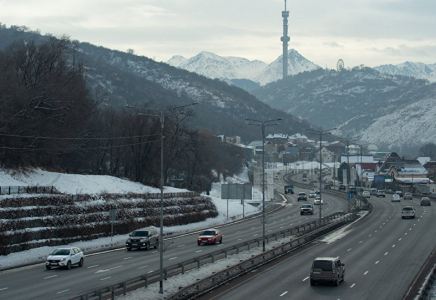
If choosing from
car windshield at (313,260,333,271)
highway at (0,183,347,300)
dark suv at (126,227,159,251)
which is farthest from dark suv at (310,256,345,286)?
dark suv at (126,227,159,251)

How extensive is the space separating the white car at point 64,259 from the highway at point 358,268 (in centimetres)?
1114

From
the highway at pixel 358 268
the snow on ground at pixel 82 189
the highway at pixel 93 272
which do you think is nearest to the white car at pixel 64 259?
the highway at pixel 93 272

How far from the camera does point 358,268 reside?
3728 cm

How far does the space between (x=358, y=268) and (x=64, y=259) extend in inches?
709

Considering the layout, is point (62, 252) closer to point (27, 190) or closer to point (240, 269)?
point (240, 269)

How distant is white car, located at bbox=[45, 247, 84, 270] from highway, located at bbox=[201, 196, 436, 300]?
1114 cm

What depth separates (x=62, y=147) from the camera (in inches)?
2530

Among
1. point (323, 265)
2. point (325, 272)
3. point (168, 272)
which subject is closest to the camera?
point (325, 272)

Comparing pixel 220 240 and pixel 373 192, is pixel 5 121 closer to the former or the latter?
pixel 220 240

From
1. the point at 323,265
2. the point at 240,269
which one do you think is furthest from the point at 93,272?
the point at 323,265

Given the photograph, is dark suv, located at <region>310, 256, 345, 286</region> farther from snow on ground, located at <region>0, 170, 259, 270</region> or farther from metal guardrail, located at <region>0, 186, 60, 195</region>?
metal guardrail, located at <region>0, 186, 60, 195</region>

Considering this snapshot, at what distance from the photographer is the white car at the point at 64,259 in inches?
1447

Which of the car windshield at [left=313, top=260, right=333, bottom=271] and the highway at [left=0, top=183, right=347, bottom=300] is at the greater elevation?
the car windshield at [left=313, top=260, right=333, bottom=271]

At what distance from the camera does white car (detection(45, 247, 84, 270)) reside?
36.8m
